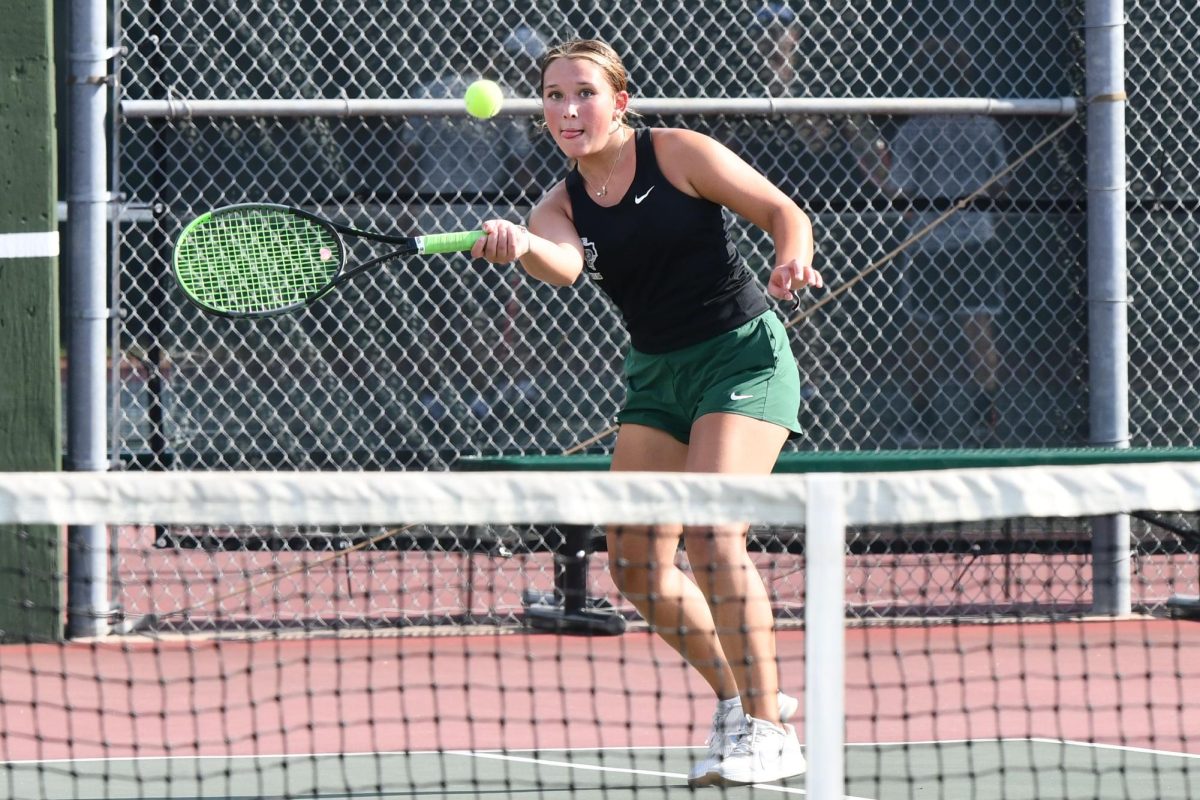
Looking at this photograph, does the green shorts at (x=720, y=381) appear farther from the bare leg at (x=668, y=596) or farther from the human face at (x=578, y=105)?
the human face at (x=578, y=105)

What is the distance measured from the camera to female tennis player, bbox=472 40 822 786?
355cm

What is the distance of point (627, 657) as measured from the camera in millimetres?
5434

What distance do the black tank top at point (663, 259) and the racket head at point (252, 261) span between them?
2.42 feet

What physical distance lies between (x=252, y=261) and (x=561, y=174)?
70.8 inches

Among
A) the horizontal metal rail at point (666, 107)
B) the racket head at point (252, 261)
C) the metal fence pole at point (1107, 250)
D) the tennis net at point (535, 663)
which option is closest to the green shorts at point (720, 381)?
the tennis net at point (535, 663)

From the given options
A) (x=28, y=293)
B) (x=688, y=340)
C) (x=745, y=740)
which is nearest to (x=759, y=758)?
(x=745, y=740)

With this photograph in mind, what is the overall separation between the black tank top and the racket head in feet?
2.42

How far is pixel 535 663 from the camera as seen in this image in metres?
5.35

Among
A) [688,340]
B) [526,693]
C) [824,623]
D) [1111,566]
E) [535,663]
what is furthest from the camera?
[1111,566]

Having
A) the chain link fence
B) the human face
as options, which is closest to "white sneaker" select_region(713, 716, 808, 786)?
the human face

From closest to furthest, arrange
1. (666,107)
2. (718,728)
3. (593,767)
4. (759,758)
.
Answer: (759,758), (718,728), (593,767), (666,107)

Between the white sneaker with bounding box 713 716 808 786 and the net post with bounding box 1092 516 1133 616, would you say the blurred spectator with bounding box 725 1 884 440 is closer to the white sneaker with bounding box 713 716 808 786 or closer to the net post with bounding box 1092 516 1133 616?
the net post with bounding box 1092 516 1133 616

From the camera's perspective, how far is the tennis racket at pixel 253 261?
4109 mm

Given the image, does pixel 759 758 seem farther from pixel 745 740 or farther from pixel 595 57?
pixel 595 57
